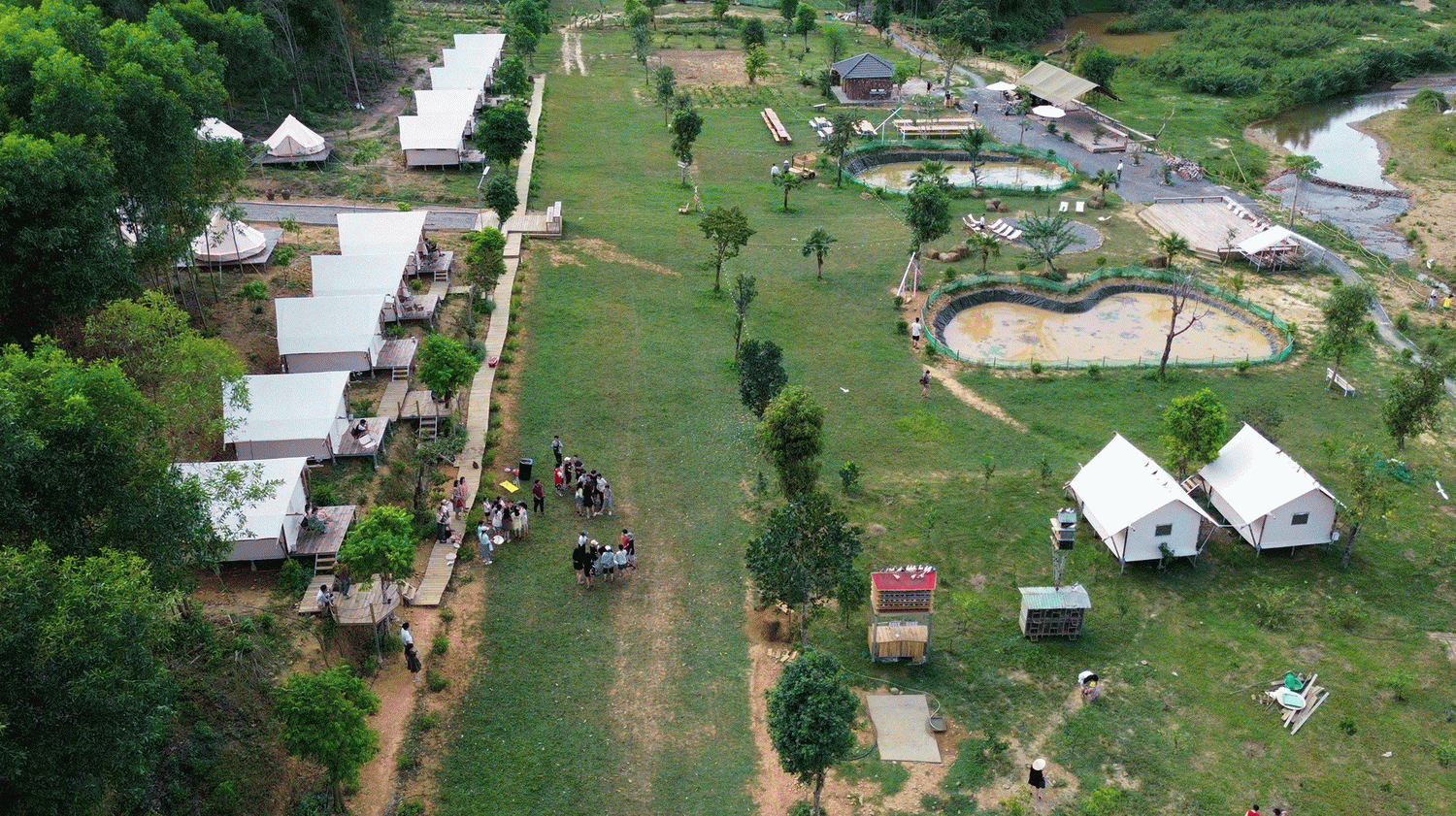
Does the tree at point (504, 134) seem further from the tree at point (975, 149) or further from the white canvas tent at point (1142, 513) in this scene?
the white canvas tent at point (1142, 513)

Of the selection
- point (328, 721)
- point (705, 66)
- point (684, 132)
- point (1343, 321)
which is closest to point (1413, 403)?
point (1343, 321)

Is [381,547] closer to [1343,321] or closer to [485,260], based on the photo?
[485,260]

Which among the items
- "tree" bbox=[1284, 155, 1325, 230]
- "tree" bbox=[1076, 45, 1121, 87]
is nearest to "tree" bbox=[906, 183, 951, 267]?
"tree" bbox=[1284, 155, 1325, 230]

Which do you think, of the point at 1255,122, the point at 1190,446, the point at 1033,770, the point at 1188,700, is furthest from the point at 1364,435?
the point at 1255,122

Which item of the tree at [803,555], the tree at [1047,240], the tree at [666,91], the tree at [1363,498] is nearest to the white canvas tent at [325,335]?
the tree at [803,555]

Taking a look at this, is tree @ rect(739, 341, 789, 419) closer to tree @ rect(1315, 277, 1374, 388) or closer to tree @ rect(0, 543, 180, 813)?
tree @ rect(0, 543, 180, 813)

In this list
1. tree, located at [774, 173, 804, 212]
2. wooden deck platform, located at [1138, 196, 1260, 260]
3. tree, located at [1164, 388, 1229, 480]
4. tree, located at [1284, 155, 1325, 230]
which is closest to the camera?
tree, located at [1164, 388, 1229, 480]

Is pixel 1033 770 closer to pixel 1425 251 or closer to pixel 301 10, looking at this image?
pixel 1425 251
